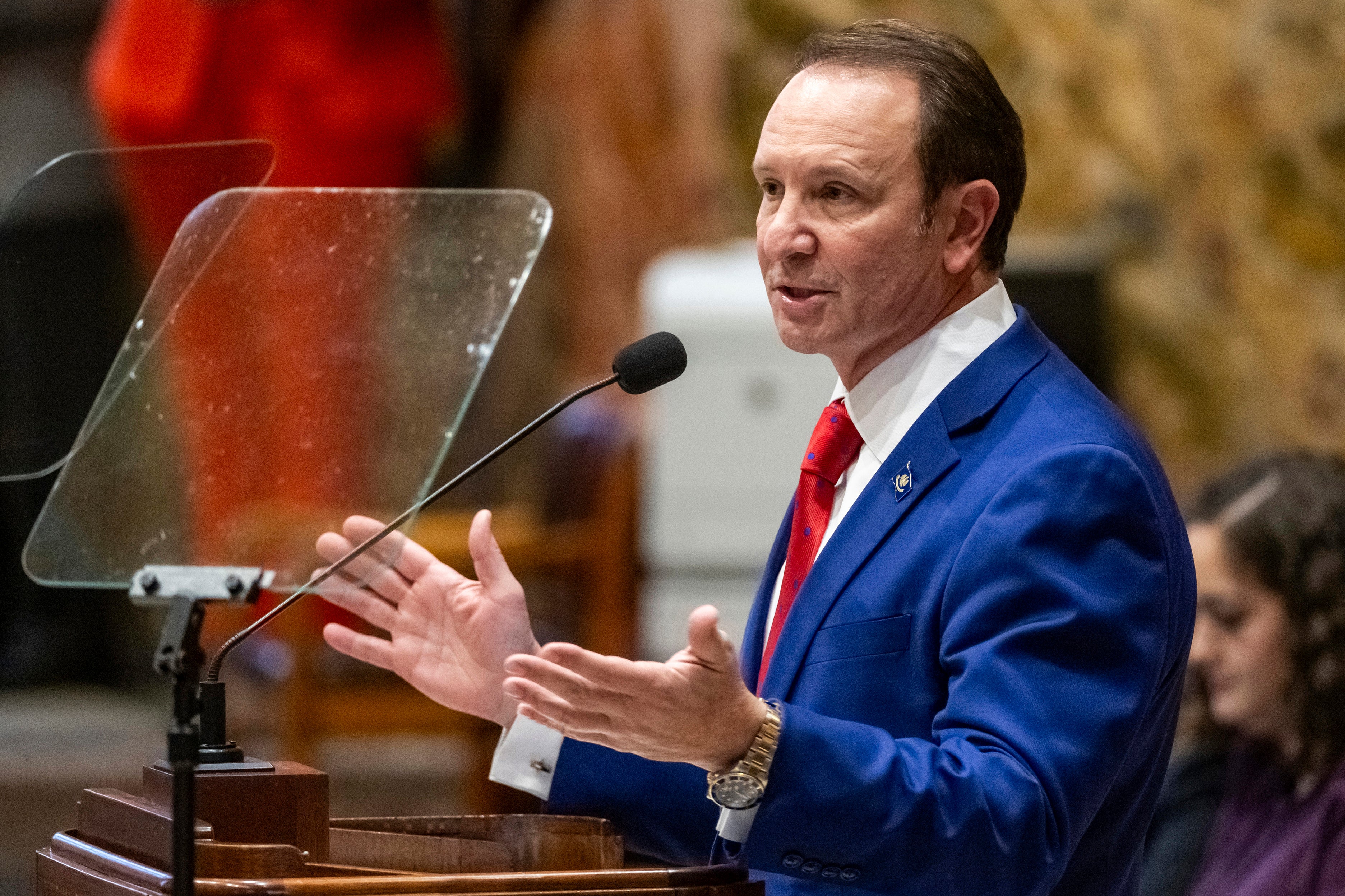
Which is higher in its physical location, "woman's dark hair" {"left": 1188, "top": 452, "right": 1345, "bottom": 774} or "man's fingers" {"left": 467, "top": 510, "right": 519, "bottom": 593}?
"man's fingers" {"left": 467, "top": 510, "right": 519, "bottom": 593}

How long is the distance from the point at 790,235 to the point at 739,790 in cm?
56

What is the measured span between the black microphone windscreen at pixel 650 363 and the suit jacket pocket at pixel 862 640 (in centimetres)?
28

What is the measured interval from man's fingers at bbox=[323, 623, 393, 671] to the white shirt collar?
547mm

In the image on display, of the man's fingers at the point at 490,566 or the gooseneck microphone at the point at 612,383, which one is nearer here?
the gooseneck microphone at the point at 612,383

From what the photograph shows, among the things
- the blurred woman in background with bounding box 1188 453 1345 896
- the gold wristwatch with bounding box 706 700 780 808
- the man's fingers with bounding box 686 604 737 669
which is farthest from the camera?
the blurred woman in background with bounding box 1188 453 1345 896

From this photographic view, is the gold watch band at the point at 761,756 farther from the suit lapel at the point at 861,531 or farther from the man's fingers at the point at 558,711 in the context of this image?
the suit lapel at the point at 861,531

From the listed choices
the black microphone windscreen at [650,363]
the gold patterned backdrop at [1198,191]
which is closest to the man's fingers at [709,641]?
the black microphone windscreen at [650,363]

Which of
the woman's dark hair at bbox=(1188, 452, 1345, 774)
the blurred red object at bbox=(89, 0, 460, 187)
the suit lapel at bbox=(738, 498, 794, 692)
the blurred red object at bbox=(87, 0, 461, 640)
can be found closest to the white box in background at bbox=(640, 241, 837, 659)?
the blurred red object at bbox=(87, 0, 461, 640)

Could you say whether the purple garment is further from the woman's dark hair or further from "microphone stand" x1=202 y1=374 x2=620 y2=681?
"microphone stand" x1=202 y1=374 x2=620 y2=681

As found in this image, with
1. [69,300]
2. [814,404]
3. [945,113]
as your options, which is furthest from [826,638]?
[814,404]

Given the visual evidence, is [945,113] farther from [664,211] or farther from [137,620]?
[137,620]

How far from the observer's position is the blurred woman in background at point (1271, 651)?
269cm

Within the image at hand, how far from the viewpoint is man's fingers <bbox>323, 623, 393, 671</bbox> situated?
187cm

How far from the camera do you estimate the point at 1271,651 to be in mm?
2762
